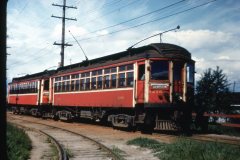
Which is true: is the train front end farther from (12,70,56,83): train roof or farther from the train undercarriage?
(12,70,56,83): train roof

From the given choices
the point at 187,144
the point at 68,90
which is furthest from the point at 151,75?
the point at 68,90

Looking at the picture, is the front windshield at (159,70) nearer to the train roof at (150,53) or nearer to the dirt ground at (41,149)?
the train roof at (150,53)

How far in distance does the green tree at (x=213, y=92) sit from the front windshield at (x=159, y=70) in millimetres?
7656

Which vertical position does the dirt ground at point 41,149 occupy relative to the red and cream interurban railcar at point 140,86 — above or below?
below

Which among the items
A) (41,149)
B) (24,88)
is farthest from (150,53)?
(24,88)

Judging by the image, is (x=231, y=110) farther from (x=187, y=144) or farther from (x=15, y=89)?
(x=15, y=89)

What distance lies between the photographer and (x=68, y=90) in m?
22.3

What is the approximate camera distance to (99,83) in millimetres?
18219

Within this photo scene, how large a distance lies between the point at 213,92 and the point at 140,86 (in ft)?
32.4

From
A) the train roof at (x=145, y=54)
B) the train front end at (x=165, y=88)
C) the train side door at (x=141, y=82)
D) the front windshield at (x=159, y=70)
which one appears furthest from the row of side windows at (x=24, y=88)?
the front windshield at (x=159, y=70)

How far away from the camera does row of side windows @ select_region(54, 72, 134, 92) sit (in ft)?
52.1

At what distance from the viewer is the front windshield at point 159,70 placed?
48.0 ft

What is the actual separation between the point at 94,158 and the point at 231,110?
52.6 feet

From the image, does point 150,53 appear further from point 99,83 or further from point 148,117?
point 99,83
